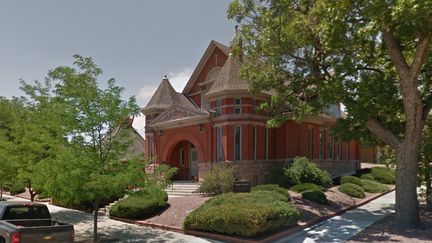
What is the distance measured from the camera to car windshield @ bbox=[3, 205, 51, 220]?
9.55 m

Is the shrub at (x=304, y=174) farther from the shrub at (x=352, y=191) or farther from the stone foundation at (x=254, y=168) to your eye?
the stone foundation at (x=254, y=168)

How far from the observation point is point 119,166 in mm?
10570

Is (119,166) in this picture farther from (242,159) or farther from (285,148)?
(285,148)

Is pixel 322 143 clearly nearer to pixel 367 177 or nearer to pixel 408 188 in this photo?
pixel 367 177

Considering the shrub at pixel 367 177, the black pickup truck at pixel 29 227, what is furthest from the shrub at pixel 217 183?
the shrub at pixel 367 177

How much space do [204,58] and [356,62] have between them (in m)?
15.1

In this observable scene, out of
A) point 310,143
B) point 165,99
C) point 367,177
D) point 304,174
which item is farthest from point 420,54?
point 165,99

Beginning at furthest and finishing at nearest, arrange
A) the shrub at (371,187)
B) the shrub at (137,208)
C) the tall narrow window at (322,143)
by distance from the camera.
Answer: the tall narrow window at (322,143), the shrub at (371,187), the shrub at (137,208)

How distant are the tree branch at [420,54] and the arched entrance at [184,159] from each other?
1704 centimetres

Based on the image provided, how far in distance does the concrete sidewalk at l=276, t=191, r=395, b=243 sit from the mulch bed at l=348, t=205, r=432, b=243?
332mm

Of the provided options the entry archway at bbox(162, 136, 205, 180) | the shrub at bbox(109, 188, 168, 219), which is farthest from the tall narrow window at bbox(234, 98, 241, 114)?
the shrub at bbox(109, 188, 168, 219)

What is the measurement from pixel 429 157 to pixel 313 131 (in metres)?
12.2

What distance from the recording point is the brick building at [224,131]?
68.3 ft

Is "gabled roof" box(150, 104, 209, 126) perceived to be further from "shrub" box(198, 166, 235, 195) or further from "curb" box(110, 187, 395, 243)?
"curb" box(110, 187, 395, 243)
